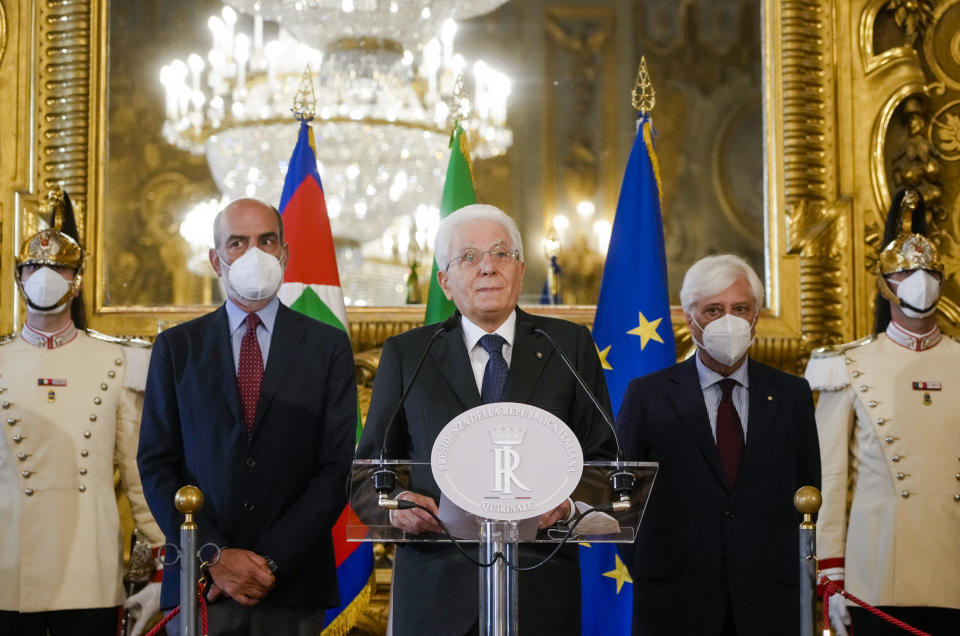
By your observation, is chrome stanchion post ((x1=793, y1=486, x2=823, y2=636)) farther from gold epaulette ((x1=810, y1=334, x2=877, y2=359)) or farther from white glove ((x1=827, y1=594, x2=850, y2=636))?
gold epaulette ((x1=810, y1=334, x2=877, y2=359))

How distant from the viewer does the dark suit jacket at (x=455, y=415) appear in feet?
8.63

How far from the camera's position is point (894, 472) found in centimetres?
392

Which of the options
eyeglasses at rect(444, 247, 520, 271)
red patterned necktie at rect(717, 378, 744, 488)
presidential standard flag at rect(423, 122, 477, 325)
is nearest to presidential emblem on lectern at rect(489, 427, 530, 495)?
eyeglasses at rect(444, 247, 520, 271)

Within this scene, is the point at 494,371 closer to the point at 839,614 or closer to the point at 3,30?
the point at 839,614

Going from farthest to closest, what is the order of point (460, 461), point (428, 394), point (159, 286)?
point (159, 286), point (428, 394), point (460, 461)

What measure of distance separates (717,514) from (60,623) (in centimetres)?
203

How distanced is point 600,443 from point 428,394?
0.39 m

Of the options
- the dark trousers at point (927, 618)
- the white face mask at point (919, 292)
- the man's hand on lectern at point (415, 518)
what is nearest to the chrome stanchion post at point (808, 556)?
the man's hand on lectern at point (415, 518)

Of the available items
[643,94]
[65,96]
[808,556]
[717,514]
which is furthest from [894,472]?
[65,96]

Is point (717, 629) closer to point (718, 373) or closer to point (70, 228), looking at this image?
point (718, 373)

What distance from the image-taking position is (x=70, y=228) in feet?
14.1

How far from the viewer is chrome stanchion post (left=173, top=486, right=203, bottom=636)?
101 inches

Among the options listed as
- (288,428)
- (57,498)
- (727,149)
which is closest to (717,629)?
(288,428)

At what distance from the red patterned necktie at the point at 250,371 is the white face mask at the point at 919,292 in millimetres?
2028
